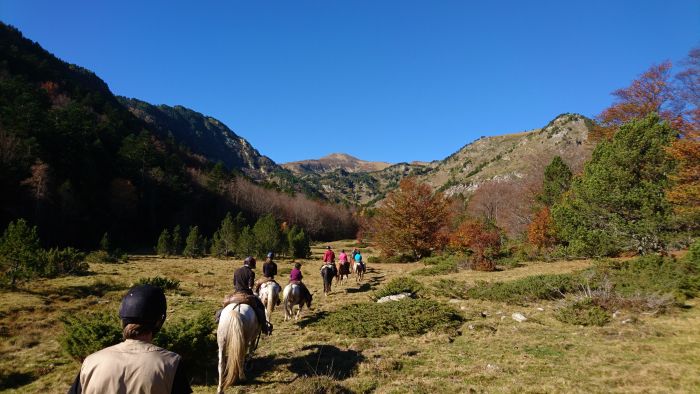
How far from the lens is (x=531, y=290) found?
14039 millimetres

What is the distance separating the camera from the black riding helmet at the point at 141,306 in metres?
2.63

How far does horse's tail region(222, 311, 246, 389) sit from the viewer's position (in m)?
6.81

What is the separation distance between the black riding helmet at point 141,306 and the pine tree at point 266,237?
4226 cm

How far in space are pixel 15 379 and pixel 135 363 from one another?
8.54m

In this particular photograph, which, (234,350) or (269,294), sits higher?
(269,294)

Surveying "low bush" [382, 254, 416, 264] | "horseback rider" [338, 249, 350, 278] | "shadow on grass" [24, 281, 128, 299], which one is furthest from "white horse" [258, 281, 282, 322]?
"low bush" [382, 254, 416, 264]

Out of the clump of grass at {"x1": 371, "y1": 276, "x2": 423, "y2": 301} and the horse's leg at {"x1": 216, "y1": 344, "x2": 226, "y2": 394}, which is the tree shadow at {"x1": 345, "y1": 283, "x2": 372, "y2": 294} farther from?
the horse's leg at {"x1": 216, "y1": 344, "x2": 226, "y2": 394}

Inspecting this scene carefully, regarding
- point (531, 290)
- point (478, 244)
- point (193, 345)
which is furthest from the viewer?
point (478, 244)

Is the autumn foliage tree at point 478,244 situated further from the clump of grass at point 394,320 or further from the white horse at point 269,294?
the white horse at point 269,294

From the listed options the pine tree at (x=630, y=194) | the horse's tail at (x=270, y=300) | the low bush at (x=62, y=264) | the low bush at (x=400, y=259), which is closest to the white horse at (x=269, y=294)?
the horse's tail at (x=270, y=300)

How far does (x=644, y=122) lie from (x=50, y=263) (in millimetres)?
34586

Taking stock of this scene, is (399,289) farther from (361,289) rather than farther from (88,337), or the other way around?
(88,337)

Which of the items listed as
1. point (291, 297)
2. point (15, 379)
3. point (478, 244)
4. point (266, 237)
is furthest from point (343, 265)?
point (266, 237)

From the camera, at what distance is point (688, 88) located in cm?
2069
